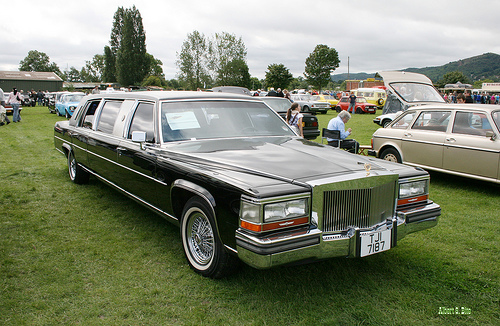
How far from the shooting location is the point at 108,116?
5.38 meters

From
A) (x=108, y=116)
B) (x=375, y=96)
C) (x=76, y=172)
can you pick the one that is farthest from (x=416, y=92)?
(x=375, y=96)

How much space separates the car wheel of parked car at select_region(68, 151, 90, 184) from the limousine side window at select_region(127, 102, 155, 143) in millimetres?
2377

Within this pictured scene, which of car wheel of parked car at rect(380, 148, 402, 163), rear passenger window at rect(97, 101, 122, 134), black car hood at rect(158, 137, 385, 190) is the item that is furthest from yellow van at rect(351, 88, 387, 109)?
black car hood at rect(158, 137, 385, 190)

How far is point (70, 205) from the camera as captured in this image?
5.59m

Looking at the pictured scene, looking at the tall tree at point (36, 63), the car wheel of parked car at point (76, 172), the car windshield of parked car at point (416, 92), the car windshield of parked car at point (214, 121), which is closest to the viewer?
the car windshield of parked car at point (214, 121)

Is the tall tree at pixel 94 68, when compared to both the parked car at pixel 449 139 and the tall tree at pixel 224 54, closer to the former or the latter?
the tall tree at pixel 224 54

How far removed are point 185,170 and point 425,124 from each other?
18.5 feet

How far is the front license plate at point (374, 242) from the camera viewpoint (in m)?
2.90

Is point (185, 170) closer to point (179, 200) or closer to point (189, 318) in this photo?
point (179, 200)

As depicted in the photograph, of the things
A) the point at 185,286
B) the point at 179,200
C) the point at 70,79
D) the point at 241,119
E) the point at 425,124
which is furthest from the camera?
the point at 70,79

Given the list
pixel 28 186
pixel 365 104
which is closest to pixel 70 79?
pixel 365 104

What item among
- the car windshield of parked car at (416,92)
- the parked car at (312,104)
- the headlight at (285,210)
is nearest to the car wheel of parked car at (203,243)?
the headlight at (285,210)

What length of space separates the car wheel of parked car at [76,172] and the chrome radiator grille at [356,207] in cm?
498

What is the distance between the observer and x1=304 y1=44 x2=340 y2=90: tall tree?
240ft
